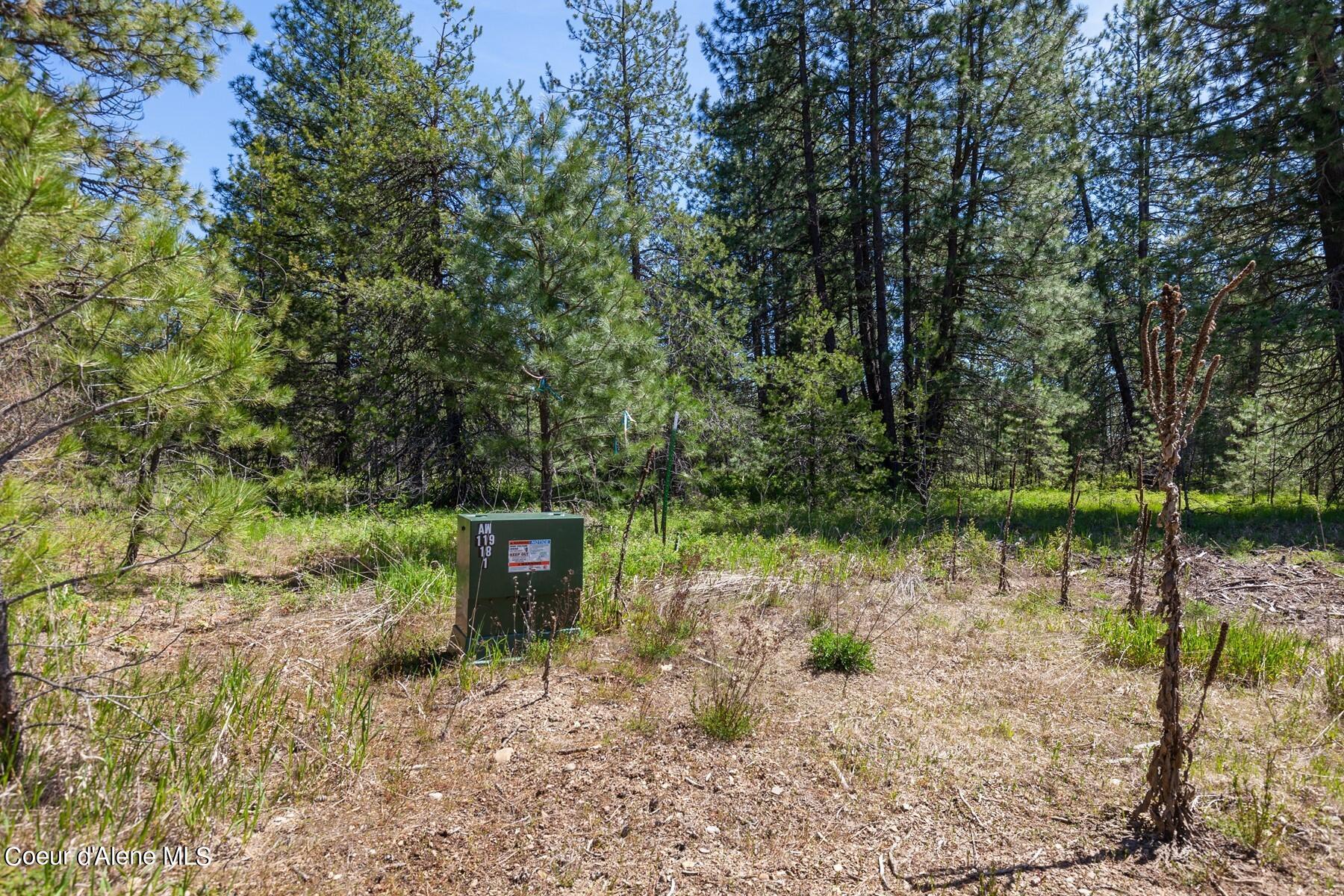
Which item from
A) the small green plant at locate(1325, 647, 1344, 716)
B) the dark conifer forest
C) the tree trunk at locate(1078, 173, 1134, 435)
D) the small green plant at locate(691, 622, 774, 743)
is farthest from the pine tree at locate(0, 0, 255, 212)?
the tree trunk at locate(1078, 173, 1134, 435)

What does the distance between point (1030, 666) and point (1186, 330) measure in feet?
28.8

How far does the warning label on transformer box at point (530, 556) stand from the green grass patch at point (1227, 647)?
399 cm

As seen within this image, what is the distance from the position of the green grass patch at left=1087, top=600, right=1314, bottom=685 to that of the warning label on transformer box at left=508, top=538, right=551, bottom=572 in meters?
3.99

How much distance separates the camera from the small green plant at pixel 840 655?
4184 mm

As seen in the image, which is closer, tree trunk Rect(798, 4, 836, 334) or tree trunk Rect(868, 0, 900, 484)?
tree trunk Rect(868, 0, 900, 484)

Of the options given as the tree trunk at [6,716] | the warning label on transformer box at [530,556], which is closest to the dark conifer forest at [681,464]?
the tree trunk at [6,716]

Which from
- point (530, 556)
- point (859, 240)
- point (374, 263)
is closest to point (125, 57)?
point (374, 263)

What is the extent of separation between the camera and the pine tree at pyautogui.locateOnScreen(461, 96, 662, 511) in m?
6.80

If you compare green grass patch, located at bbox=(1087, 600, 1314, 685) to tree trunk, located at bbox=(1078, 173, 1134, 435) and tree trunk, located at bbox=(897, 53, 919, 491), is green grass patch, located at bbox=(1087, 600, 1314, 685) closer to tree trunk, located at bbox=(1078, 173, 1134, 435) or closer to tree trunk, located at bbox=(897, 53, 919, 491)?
tree trunk, located at bbox=(897, 53, 919, 491)

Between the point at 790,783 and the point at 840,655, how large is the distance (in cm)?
144

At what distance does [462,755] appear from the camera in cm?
314

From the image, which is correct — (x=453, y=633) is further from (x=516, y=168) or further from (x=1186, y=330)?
(x=1186, y=330)

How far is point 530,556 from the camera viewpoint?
14.3ft

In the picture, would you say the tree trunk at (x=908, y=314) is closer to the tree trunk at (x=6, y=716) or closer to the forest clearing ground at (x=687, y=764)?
the forest clearing ground at (x=687, y=764)
